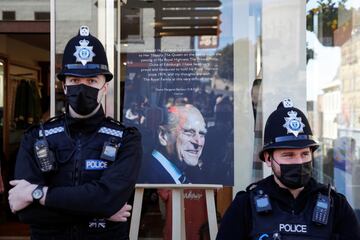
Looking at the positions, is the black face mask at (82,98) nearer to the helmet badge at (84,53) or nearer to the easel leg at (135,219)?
the helmet badge at (84,53)

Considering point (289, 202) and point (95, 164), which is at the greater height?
point (95, 164)

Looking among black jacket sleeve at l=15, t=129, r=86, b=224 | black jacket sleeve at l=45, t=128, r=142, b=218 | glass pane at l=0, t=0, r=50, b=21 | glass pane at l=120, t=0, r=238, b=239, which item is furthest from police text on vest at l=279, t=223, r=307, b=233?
glass pane at l=0, t=0, r=50, b=21

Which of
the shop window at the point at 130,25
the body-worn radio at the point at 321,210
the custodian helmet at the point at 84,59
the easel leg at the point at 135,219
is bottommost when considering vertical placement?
the easel leg at the point at 135,219

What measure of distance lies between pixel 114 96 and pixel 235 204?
2.48 meters

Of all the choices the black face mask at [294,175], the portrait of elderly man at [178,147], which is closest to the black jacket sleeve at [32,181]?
the black face mask at [294,175]

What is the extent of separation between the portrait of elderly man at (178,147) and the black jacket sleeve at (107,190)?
1969mm

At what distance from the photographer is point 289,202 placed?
201 cm

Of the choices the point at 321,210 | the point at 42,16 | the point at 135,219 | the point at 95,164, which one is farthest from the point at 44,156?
the point at 42,16

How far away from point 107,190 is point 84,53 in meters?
0.68

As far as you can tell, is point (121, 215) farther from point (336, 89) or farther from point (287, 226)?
point (336, 89)

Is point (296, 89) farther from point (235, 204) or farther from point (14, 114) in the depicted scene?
point (14, 114)

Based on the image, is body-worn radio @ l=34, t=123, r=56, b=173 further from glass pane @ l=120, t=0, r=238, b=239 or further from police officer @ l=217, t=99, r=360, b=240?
glass pane @ l=120, t=0, r=238, b=239

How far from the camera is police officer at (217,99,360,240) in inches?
75.9

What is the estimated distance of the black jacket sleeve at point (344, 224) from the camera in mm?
1939
